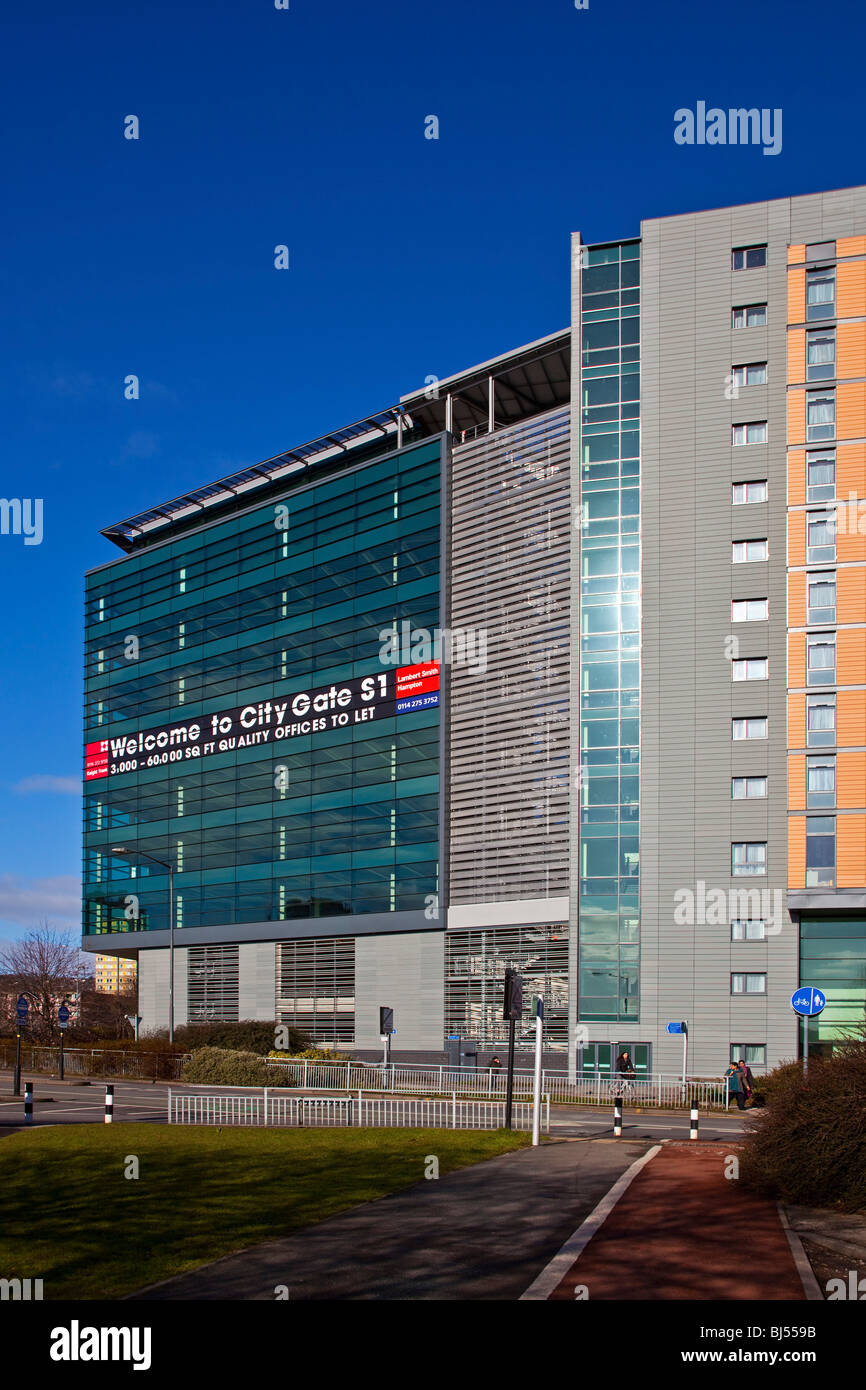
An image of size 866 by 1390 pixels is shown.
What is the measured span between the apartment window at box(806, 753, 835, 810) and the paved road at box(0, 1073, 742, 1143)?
541 inches

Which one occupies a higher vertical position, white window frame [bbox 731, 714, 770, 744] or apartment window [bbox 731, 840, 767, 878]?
white window frame [bbox 731, 714, 770, 744]

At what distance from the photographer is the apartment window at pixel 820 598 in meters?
46.5

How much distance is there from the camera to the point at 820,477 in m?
47.5

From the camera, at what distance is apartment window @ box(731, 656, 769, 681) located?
4772 centimetres

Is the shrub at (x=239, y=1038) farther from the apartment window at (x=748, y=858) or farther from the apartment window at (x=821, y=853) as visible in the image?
the apartment window at (x=821, y=853)

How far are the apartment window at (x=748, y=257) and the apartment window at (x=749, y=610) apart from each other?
42.3ft

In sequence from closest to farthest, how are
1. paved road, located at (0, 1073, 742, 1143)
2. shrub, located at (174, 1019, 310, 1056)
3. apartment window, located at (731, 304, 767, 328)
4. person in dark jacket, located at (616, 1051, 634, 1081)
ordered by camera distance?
paved road, located at (0, 1073, 742, 1143) → person in dark jacket, located at (616, 1051, 634, 1081) → apartment window, located at (731, 304, 767, 328) → shrub, located at (174, 1019, 310, 1056)

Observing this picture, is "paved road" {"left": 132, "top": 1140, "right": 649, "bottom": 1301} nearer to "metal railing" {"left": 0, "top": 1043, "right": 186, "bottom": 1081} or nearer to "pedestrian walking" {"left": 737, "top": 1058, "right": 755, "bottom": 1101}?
"pedestrian walking" {"left": 737, "top": 1058, "right": 755, "bottom": 1101}

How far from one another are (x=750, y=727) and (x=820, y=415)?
37.9 ft

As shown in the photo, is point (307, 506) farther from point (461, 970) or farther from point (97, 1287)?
point (97, 1287)

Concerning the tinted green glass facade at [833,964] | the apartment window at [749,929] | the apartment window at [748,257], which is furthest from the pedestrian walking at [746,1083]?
the apartment window at [748,257]

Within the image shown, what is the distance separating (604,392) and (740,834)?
1811cm

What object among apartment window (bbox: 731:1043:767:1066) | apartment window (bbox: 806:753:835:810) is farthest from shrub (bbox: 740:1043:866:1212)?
apartment window (bbox: 731:1043:767:1066)
